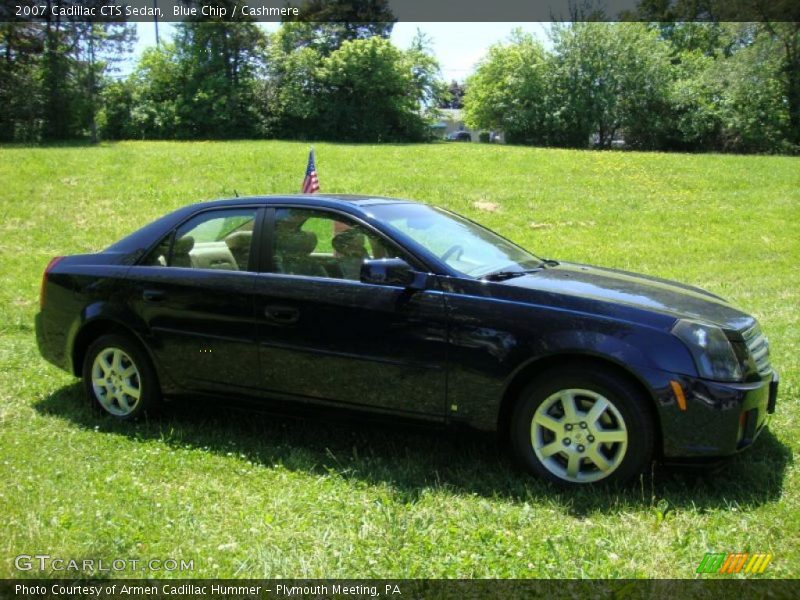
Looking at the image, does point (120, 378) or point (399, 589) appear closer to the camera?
point (399, 589)

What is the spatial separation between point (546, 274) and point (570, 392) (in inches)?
40.3

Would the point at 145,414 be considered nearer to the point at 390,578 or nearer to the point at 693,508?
the point at 390,578

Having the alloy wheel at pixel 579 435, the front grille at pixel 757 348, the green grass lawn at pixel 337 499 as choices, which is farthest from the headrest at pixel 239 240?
the front grille at pixel 757 348

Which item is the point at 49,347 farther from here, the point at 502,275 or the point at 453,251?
the point at 502,275

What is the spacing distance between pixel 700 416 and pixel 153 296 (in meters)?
3.46

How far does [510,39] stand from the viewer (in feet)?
158

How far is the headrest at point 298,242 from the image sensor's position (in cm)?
454

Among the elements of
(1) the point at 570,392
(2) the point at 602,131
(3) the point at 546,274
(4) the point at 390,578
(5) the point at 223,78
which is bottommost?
(4) the point at 390,578

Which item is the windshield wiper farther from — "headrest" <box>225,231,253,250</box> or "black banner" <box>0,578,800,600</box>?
"black banner" <box>0,578,800,600</box>

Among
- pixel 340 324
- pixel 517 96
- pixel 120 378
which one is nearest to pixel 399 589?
pixel 340 324

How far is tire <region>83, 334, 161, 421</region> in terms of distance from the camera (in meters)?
4.90

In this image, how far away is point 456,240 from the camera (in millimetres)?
4633

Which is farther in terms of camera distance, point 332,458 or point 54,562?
point 332,458

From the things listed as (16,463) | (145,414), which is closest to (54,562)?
(16,463)
